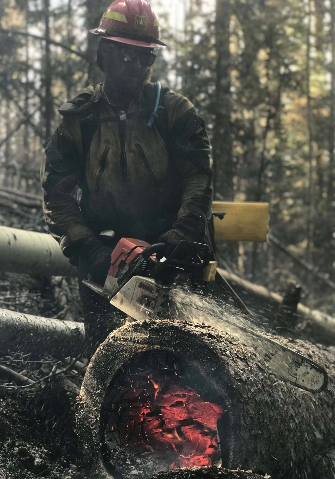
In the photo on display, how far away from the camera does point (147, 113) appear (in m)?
3.93

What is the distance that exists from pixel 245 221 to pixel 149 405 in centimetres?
227

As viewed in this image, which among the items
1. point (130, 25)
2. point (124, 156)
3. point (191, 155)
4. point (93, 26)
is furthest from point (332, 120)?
point (124, 156)

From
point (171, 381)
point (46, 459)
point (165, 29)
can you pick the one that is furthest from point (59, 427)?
point (165, 29)

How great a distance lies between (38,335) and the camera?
4.49 meters

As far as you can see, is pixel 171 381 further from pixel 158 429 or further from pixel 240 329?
pixel 240 329

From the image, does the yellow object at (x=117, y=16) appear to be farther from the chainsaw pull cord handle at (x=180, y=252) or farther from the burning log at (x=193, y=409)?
the burning log at (x=193, y=409)

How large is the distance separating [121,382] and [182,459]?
516mm

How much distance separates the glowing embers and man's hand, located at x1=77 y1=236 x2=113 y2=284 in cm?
102

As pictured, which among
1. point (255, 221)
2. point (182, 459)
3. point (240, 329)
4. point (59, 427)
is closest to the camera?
point (182, 459)

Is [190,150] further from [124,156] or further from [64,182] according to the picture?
[64,182]

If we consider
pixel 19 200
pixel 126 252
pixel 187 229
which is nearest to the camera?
pixel 126 252

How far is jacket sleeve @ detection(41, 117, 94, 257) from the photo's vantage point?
13.0 ft

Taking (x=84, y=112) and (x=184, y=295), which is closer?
(x=184, y=295)

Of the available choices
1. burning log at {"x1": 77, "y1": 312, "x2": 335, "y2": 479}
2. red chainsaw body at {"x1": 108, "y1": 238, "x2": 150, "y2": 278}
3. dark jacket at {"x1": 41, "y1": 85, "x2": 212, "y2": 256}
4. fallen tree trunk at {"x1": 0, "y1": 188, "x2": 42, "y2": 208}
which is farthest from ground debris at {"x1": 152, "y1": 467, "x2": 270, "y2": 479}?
fallen tree trunk at {"x1": 0, "y1": 188, "x2": 42, "y2": 208}
